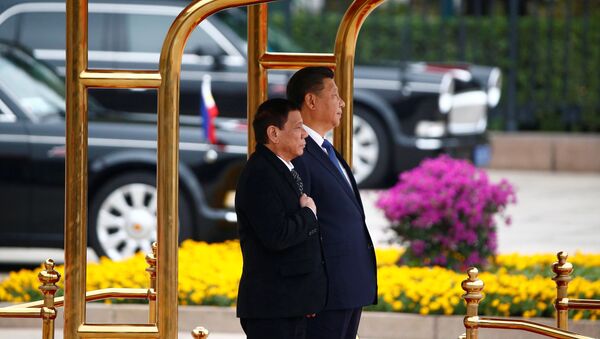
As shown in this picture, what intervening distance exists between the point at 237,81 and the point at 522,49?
736 centimetres

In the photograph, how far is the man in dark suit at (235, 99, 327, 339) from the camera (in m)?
4.35

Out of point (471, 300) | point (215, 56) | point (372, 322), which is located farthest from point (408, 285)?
point (215, 56)

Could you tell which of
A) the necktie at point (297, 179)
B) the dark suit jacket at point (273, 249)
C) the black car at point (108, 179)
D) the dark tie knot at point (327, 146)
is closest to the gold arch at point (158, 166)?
the dark suit jacket at point (273, 249)

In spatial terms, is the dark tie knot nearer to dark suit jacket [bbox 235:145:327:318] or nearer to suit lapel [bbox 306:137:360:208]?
suit lapel [bbox 306:137:360:208]

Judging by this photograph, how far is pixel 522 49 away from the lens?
→ 1886 centimetres

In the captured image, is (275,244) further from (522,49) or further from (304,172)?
(522,49)

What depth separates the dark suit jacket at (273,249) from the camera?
4.34 m

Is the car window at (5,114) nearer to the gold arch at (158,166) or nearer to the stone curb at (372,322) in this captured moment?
the stone curb at (372,322)

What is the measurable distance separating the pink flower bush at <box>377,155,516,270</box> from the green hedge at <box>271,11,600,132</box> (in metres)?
9.53

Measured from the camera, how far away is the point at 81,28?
4.23 metres

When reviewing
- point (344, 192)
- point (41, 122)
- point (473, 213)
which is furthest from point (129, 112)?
point (344, 192)

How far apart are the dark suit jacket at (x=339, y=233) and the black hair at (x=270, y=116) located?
0.17m

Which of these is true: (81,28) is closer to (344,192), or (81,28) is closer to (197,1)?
(197,1)

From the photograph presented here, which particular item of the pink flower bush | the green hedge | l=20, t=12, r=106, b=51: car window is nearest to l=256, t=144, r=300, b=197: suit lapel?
the pink flower bush
